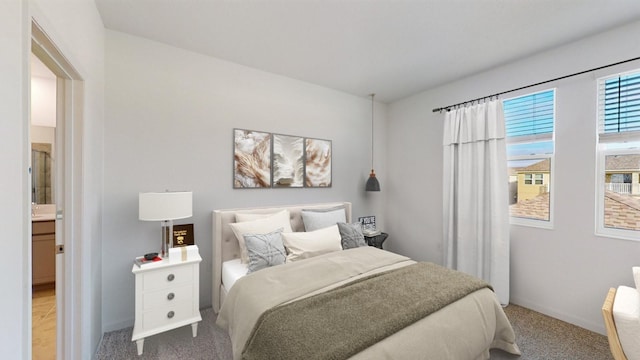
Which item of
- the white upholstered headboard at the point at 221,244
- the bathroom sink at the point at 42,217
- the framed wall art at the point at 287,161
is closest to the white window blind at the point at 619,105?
the framed wall art at the point at 287,161

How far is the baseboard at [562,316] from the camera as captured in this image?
2.27 m

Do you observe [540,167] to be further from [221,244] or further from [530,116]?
[221,244]

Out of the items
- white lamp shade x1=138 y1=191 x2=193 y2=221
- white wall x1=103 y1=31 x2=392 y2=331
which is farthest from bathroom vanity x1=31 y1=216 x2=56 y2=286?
white lamp shade x1=138 y1=191 x2=193 y2=221

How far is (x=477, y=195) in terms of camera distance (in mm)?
2977

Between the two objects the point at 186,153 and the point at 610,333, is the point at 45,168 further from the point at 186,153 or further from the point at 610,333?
the point at 610,333

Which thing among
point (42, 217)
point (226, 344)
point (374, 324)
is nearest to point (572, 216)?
point (374, 324)

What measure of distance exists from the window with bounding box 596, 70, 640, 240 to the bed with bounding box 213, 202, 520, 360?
4.73 ft

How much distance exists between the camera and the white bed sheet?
224 cm

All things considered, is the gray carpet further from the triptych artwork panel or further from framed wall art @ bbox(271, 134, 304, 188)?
framed wall art @ bbox(271, 134, 304, 188)

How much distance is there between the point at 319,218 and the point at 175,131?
1773 mm

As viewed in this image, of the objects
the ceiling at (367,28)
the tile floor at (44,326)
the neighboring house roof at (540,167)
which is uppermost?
the ceiling at (367,28)

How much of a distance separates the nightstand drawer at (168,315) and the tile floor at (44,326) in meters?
0.65

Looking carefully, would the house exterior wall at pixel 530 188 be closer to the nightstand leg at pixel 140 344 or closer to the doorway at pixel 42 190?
the nightstand leg at pixel 140 344
